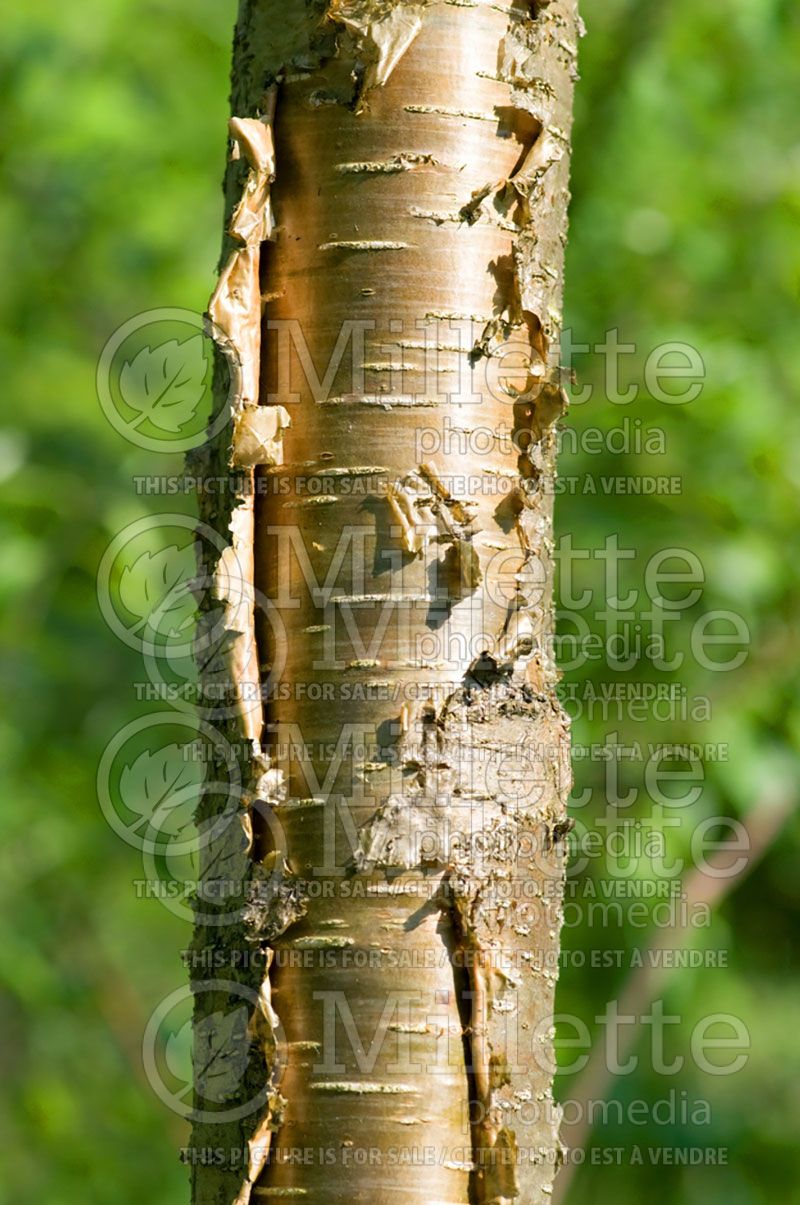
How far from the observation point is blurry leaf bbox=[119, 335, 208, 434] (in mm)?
2646

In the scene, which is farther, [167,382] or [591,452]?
[167,382]

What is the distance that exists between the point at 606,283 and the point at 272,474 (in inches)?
68.1

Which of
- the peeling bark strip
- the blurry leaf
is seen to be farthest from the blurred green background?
the peeling bark strip

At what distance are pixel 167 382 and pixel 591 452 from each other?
944mm

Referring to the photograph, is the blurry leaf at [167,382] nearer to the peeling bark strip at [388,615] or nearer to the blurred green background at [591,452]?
the blurred green background at [591,452]

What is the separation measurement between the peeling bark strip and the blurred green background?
4.54ft

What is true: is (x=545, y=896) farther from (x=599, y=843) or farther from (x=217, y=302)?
(x=599, y=843)

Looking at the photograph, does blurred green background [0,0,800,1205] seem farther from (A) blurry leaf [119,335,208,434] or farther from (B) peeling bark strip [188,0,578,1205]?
(B) peeling bark strip [188,0,578,1205]

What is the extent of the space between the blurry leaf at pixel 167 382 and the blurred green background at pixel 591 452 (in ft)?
0.36

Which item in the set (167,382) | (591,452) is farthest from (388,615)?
(167,382)

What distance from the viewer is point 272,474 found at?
3.01 ft

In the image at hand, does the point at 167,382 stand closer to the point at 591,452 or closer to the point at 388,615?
the point at 591,452

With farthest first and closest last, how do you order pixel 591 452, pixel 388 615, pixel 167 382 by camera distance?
pixel 167 382 → pixel 591 452 → pixel 388 615

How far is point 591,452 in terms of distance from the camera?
2395 mm
